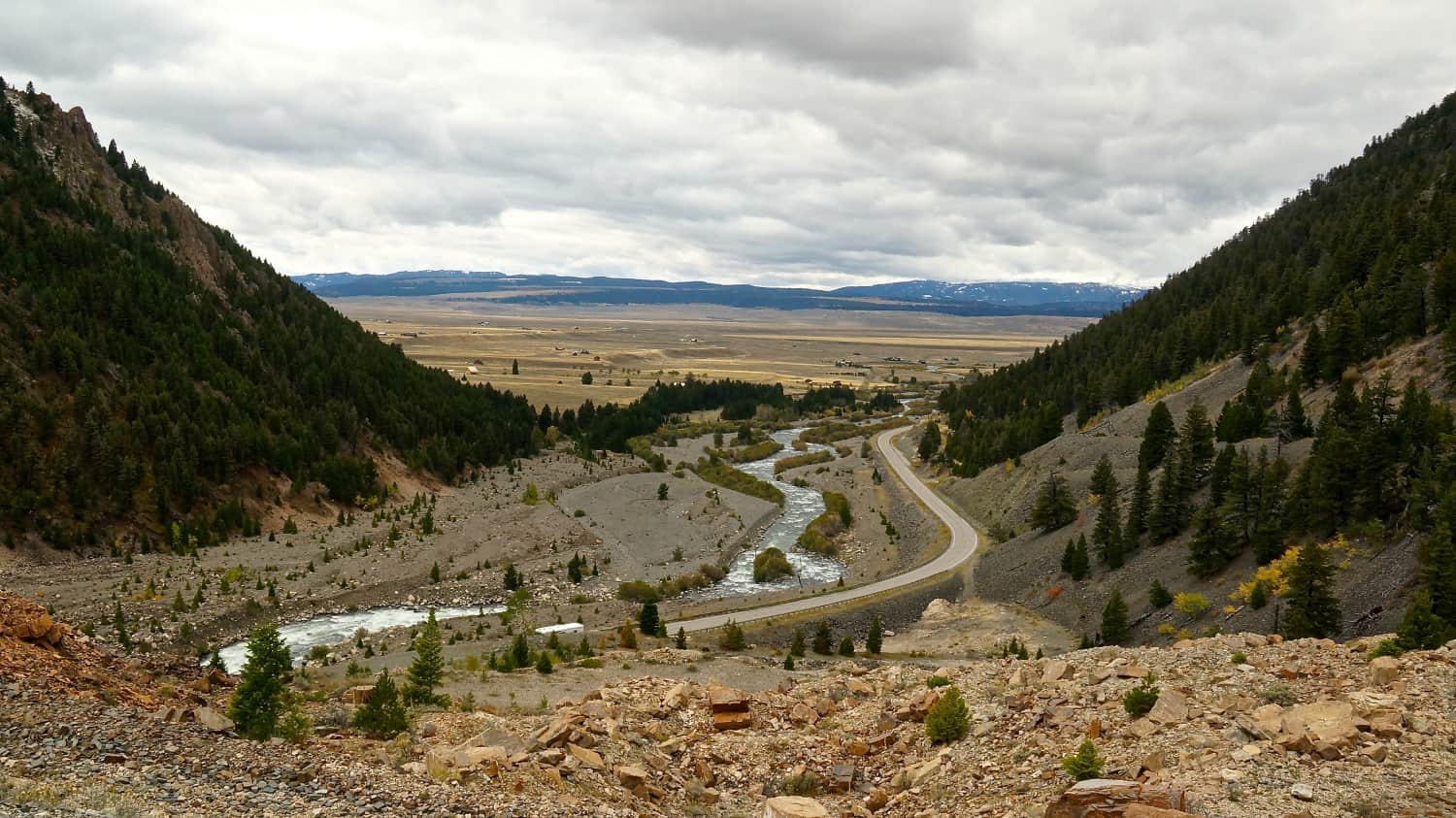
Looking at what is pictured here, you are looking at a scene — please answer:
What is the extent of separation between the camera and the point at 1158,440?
228 ft

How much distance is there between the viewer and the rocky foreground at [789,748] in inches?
566

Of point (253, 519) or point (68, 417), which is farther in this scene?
point (253, 519)

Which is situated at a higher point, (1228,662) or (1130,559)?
(1228,662)

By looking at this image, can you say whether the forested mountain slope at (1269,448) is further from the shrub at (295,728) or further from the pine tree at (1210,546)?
the shrub at (295,728)

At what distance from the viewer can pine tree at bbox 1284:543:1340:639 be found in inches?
1422

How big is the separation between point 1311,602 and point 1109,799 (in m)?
30.6

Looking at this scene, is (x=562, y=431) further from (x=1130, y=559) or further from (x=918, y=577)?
(x=1130, y=559)

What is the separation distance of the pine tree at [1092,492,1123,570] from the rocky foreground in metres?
32.8

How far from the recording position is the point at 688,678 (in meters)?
36.6

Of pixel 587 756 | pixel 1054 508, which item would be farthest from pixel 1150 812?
pixel 1054 508

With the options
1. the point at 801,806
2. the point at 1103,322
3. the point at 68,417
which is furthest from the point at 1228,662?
the point at 1103,322

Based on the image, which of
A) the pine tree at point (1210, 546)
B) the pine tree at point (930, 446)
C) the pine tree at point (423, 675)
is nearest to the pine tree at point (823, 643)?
the pine tree at point (1210, 546)

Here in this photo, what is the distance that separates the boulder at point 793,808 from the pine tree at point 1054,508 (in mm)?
58531

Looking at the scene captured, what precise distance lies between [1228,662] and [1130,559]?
122 feet
